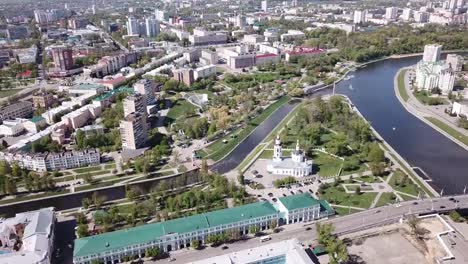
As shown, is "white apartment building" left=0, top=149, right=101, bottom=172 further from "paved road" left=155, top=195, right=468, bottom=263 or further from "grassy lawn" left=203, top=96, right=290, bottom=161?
"paved road" left=155, top=195, right=468, bottom=263

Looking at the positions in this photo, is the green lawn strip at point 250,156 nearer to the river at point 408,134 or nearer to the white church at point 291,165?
the white church at point 291,165

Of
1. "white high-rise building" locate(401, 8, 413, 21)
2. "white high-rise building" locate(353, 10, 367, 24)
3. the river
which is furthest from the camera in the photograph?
"white high-rise building" locate(401, 8, 413, 21)

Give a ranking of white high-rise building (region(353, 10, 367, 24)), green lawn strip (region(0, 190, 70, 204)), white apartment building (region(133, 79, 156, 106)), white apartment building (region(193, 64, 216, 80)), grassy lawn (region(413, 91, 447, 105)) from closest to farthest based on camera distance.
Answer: green lawn strip (region(0, 190, 70, 204)) → white apartment building (region(133, 79, 156, 106)) → grassy lawn (region(413, 91, 447, 105)) → white apartment building (region(193, 64, 216, 80)) → white high-rise building (region(353, 10, 367, 24))

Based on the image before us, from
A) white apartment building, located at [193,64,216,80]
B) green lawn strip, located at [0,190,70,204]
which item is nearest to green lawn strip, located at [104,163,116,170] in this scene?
green lawn strip, located at [0,190,70,204]

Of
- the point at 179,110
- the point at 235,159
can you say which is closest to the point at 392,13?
the point at 179,110

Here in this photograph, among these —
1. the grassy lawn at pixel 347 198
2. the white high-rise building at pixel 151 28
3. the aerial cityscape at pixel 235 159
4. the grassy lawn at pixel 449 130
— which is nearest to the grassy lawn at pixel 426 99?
the aerial cityscape at pixel 235 159

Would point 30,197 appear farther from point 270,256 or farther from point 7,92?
point 7,92
